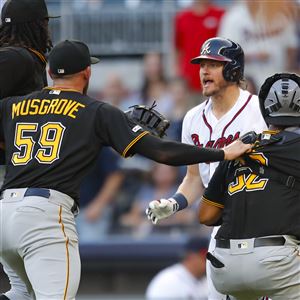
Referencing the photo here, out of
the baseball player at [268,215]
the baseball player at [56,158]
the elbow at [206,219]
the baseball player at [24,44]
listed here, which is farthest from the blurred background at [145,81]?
the baseball player at [56,158]

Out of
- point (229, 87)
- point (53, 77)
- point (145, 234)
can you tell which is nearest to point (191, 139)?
point (229, 87)

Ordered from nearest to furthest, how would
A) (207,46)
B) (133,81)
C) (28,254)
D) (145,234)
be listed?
(28,254)
(207,46)
(145,234)
(133,81)

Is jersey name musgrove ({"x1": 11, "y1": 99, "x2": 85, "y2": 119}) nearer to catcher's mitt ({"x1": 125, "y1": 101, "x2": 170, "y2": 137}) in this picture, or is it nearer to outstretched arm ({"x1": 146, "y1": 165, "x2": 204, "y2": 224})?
catcher's mitt ({"x1": 125, "y1": 101, "x2": 170, "y2": 137})

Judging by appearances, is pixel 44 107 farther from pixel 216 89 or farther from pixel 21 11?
pixel 216 89

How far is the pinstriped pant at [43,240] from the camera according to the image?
5.82 m

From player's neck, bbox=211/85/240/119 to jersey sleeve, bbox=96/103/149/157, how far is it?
1.26 m

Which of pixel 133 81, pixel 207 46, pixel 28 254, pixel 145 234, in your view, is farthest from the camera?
pixel 133 81

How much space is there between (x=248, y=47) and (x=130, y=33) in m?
1.64

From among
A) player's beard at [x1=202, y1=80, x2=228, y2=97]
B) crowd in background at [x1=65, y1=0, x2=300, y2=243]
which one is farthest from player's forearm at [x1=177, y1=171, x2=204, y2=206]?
crowd in background at [x1=65, y1=0, x2=300, y2=243]

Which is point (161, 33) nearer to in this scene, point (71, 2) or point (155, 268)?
point (71, 2)

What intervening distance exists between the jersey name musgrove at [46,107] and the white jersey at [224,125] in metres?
1.39

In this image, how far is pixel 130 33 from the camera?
507 inches

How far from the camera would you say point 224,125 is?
7.14 metres

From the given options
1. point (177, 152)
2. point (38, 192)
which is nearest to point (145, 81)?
point (177, 152)
